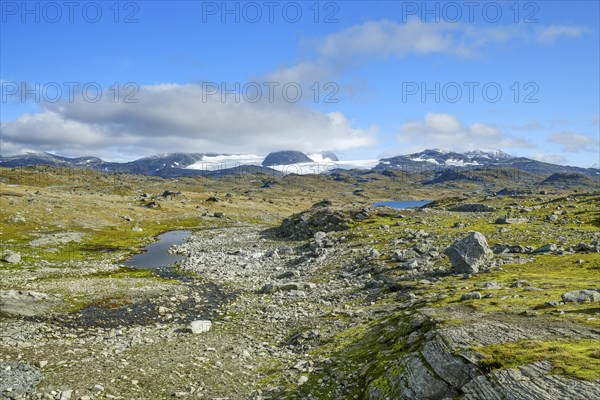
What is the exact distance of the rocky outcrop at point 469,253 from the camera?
38.2 m

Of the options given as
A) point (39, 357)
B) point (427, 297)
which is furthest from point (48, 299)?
point (427, 297)

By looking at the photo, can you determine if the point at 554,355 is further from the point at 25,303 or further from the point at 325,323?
the point at 25,303

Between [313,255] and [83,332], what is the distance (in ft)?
121

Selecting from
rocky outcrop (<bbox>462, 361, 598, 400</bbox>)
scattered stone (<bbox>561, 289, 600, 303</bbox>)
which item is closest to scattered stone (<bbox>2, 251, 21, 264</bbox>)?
rocky outcrop (<bbox>462, 361, 598, 400</bbox>)

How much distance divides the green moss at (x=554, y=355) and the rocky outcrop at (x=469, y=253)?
74.4 ft

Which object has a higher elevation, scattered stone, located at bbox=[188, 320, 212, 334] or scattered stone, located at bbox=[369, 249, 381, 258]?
scattered stone, located at bbox=[369, 249, 381, 258]

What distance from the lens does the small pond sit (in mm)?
67500

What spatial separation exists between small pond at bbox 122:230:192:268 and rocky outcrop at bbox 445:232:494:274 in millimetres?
46345

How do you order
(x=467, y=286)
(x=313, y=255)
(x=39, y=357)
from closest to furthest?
(x=39, y=357), (x=467, y=286), (x=313, y=255)

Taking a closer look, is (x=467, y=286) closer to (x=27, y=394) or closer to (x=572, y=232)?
(x=27, y=394)

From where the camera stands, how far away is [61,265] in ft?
195

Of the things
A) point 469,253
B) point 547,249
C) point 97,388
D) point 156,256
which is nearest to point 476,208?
point 547,249

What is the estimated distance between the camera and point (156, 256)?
76188mm

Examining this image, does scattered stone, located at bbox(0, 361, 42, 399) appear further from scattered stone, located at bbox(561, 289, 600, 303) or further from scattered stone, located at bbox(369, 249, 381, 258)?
scattered stone, located at bbox(369, 249, 381, 258)
